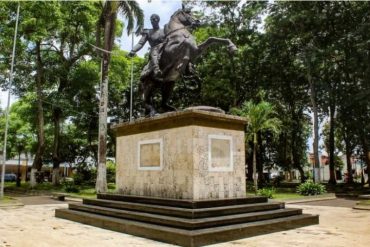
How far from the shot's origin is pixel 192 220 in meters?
7.96

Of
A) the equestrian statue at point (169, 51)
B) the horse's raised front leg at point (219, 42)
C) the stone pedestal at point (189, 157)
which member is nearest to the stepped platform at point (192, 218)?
the stone pedestal at point (189, 157)

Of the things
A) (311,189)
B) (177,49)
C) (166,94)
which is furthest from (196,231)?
(311,189)

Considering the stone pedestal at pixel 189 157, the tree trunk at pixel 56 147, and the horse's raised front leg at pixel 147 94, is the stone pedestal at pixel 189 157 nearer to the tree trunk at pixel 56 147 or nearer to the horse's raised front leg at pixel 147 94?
the horse's raised front leg at pixel 147 94

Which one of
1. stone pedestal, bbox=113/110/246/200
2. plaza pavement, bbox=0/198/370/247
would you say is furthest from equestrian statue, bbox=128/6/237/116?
plaza pavement, bbox=0/198/370/247

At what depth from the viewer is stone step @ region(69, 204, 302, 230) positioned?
7863mm

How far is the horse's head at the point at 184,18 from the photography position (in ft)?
36.2

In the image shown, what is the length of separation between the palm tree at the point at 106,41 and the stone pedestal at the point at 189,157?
36.0 feet

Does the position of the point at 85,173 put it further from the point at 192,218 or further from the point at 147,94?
the point at 192,218

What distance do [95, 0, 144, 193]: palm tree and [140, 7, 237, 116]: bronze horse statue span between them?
1091 cm

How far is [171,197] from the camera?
955 centimetres

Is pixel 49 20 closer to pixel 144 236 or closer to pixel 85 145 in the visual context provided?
pixel 85 145

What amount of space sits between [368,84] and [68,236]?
68.2ft

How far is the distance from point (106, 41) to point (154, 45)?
11811mm

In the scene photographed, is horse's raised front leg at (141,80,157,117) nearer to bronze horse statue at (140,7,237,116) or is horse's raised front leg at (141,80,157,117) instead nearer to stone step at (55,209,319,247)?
bronze horse statue at (140,7,237,116)
